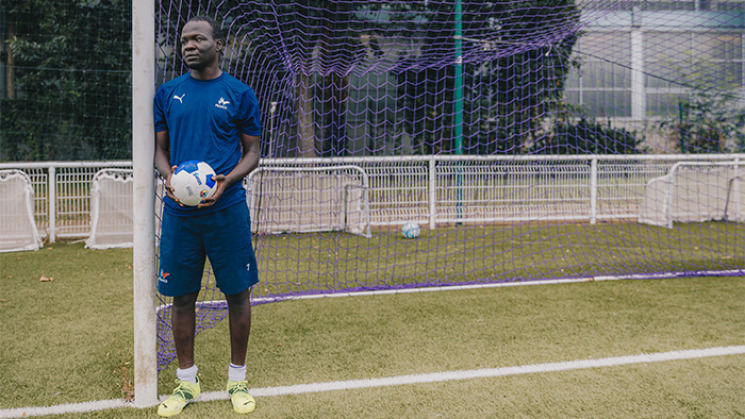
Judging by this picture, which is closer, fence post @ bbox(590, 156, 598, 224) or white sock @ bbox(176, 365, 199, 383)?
white sock @ bbox(176, 365, 199, 383)

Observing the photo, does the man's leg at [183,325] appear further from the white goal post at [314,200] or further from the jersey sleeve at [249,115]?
the white goal post at [314,200]

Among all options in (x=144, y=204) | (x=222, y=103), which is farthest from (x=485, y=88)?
(x=144, y=204)

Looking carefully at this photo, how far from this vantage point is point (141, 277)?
8.30 feet

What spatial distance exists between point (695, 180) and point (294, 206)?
709 centimetres

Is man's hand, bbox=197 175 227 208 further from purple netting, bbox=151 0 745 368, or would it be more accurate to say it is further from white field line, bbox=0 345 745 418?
purple netting, bbox=151 0 745 368

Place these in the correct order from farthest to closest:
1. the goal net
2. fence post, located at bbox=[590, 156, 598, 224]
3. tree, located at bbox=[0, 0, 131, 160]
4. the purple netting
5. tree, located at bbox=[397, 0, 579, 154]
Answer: tree, located at bbox=[0, 0, 131, 160], fence post, located at bbox=[590, 156, 598, 224], tree, located at bbox=[397, 0, 579, 154], the goal net, the purple netting

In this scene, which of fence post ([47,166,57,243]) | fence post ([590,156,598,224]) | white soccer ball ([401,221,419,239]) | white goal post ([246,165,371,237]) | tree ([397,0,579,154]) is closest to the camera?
fence post ([47,166,57,243])

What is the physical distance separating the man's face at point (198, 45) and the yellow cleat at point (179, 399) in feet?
4.91

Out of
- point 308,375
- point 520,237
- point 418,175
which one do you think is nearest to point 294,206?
point 418,175

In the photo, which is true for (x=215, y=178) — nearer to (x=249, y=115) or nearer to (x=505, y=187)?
(x=249, y=115)

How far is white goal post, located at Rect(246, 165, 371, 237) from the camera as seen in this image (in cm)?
792

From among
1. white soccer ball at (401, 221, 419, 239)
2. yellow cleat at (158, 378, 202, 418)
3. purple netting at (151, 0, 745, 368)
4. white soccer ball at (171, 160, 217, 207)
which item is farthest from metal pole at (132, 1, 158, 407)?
white soccer ball at (401, 221, 419, 239)

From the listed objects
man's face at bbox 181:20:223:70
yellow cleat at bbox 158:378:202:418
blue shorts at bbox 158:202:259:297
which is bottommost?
yellow cleat at bbox 158:378:202:418

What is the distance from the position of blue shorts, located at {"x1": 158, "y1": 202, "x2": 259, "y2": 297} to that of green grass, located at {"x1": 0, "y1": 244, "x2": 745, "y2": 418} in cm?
59
